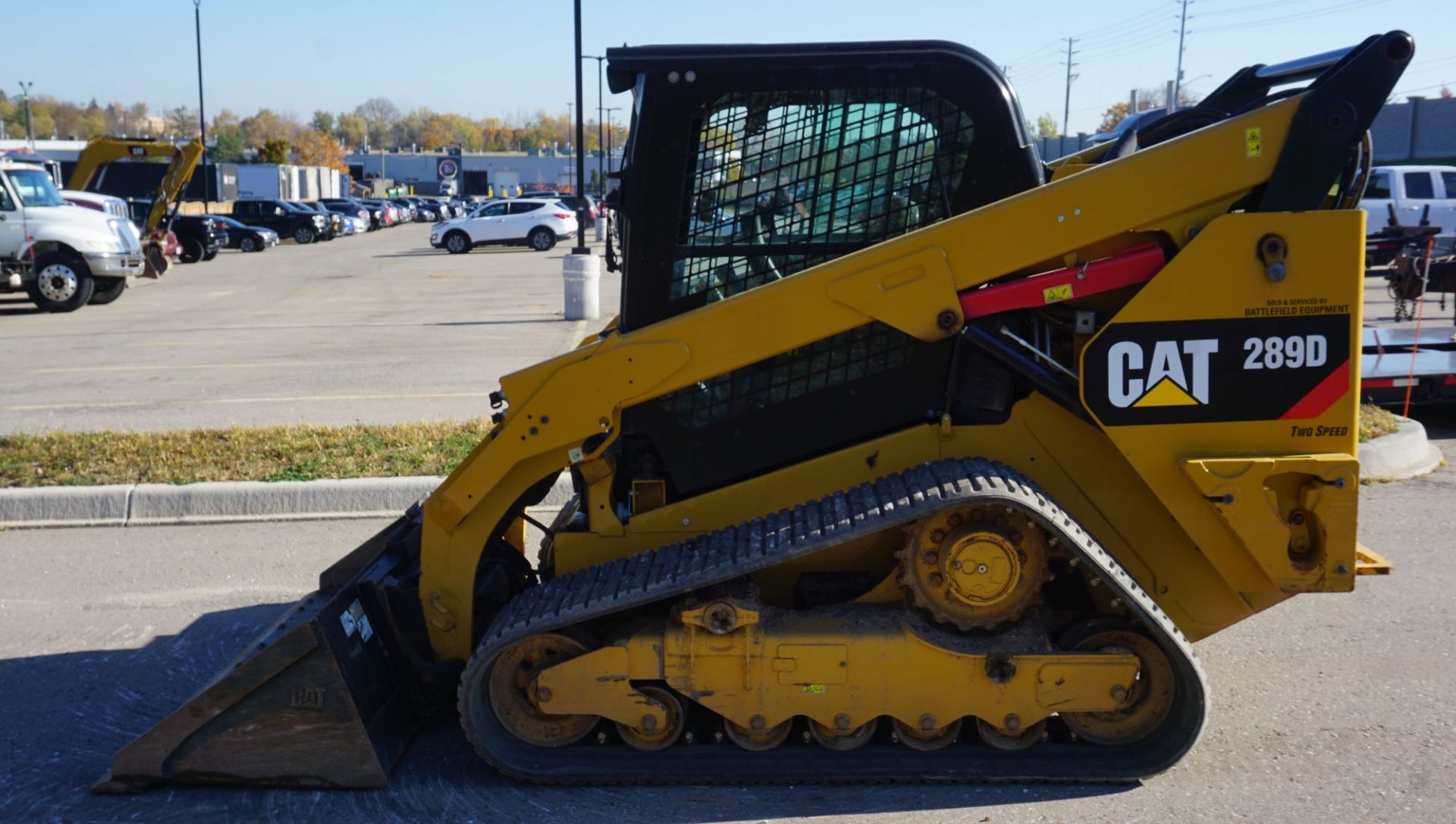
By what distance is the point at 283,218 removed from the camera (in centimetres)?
4353

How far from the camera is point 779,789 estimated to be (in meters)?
4.20

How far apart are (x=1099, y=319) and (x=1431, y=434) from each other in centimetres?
708

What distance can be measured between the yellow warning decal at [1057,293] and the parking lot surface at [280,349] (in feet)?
21.0

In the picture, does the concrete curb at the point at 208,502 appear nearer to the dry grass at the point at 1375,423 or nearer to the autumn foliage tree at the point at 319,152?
the dry grass at the point at 1375,423

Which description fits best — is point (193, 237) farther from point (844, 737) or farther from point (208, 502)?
point (844, 737)

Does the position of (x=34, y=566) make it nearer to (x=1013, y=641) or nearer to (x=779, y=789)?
(x=779, y=789)

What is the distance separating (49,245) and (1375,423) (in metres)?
18.9

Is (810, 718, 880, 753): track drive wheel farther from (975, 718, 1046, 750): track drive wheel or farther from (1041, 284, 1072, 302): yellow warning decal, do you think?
(1041, 284, 1072, 302): yellow warning decal

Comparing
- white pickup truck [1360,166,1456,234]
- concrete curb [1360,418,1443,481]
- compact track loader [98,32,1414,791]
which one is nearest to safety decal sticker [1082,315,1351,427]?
compact track loader [98,32,1414,791]

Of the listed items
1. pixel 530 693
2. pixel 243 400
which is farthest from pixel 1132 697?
pixel 243 400

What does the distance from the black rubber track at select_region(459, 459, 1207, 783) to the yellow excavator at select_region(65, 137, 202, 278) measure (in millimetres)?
26150

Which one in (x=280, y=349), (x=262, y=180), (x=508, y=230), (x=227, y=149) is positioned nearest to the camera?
(x=280, y=349)

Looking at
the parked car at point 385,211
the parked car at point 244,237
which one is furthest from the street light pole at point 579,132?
the parked car at point 385,211

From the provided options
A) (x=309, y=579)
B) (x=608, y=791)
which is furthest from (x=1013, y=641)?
(x=309, y=579)
